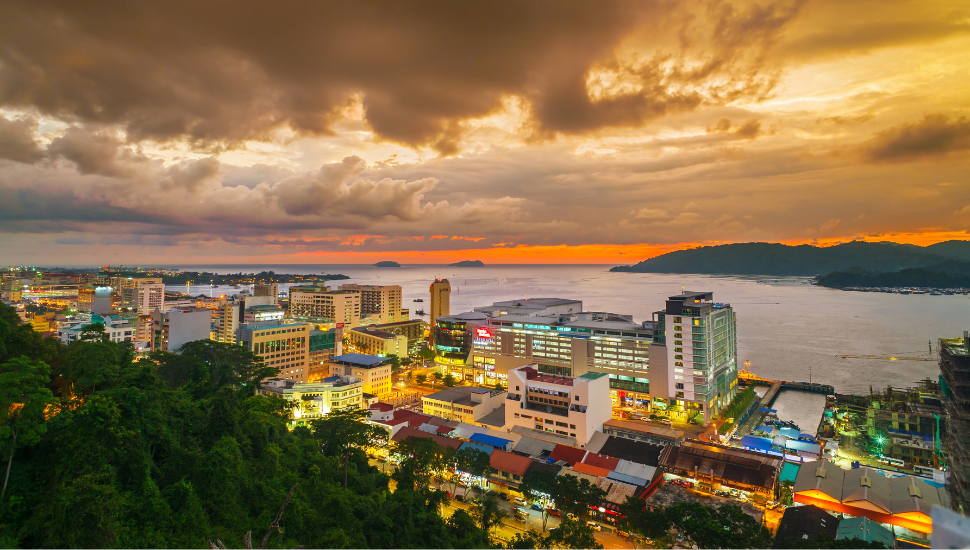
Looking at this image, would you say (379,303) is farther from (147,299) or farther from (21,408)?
(21,408)


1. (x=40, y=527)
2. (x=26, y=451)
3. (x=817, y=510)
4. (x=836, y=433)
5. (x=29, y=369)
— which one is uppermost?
(x=29, y=369)

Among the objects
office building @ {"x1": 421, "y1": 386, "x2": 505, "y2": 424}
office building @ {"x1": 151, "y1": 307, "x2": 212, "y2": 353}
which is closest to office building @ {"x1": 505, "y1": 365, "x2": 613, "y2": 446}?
office building @ {"x1": 421, "y1": 386, "x2": 505, "y2": 424}

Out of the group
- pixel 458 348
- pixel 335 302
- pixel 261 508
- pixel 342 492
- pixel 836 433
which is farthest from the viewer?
pixel 335 302

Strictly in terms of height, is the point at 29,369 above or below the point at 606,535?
above

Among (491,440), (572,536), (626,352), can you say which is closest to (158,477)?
(572,536)

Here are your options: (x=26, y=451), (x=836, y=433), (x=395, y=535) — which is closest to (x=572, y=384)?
(x=395, y=535)

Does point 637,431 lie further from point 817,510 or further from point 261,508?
point 261,508

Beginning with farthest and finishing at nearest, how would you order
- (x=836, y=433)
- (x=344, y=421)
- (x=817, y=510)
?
(x=836, y=433)
(x=344, y=421)
(x=817, y=510)
